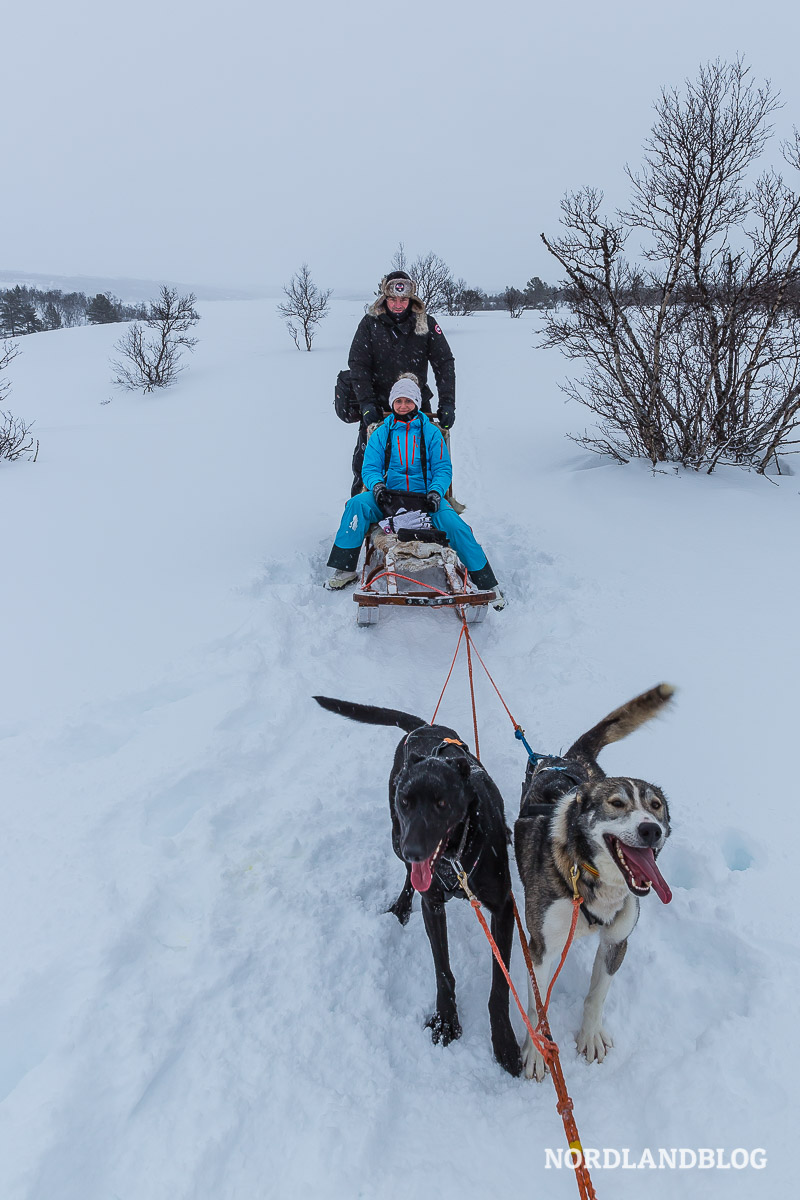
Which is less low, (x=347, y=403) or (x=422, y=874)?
(x=347, y=403)

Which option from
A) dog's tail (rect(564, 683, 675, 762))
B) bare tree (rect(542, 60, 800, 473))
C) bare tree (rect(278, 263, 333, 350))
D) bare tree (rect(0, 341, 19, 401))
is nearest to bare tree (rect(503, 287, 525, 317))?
bare tree (rect(278, 263, 333, 350))

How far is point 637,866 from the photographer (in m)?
1.72

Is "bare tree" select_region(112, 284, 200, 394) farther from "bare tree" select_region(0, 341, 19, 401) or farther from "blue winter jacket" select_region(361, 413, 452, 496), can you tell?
"blue winter jacket" select_region(361, 413, 452, 496)

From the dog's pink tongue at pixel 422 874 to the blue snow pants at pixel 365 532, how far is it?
10.1ft

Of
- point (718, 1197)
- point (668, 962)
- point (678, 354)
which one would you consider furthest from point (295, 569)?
point (678, 354)

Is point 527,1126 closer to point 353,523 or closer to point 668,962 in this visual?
point 668,962

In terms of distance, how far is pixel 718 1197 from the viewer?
162 centimetres

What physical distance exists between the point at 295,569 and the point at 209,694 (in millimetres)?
2038

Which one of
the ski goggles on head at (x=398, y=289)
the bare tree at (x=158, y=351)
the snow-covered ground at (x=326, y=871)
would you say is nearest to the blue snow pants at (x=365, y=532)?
the snow-covered ground at (x=326, y=871)

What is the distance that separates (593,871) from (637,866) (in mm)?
214

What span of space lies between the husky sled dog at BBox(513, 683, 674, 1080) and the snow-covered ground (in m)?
0.23

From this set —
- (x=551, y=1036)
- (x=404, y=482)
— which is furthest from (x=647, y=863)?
(x=404, y=482)

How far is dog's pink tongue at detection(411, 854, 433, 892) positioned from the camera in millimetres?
1826

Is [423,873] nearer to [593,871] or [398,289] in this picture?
[593,871]
